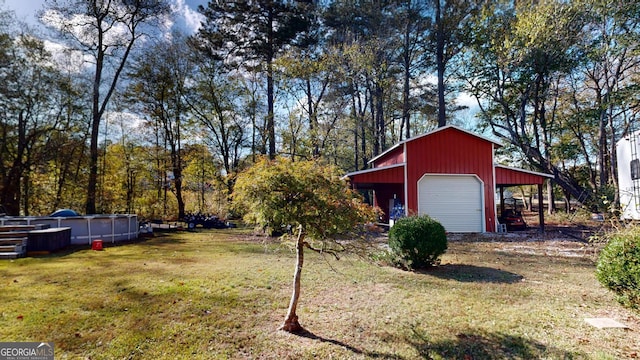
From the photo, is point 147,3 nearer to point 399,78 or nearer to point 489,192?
point 399,78

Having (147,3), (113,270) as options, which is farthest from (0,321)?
(147,3)

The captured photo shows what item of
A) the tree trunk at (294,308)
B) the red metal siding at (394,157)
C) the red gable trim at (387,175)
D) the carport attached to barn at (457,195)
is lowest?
the tree trunk at (294,308)

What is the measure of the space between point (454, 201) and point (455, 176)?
1082 millimetres

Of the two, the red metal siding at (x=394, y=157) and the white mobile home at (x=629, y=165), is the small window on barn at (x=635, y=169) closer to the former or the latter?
the white mobile home at (x=629, y=165)

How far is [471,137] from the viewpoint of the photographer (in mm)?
12562

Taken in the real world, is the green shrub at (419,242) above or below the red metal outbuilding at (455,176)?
below

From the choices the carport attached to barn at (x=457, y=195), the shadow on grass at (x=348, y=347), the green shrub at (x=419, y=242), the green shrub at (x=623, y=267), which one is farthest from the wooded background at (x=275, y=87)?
the green shrub at (x=623, y=267)

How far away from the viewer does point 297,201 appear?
3.19 m

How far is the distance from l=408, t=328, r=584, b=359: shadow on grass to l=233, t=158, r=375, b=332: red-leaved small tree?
1409 millimetres

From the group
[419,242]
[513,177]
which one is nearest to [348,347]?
[419,242]

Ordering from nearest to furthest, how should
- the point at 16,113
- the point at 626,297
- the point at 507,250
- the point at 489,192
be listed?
the point at 626,297 → the point at 507,250 → the point at 489,192 → the point at 16,113

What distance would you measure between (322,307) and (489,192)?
11.1 metres

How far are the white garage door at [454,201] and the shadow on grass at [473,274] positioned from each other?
6244 mm

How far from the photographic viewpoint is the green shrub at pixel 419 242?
5930 mm
